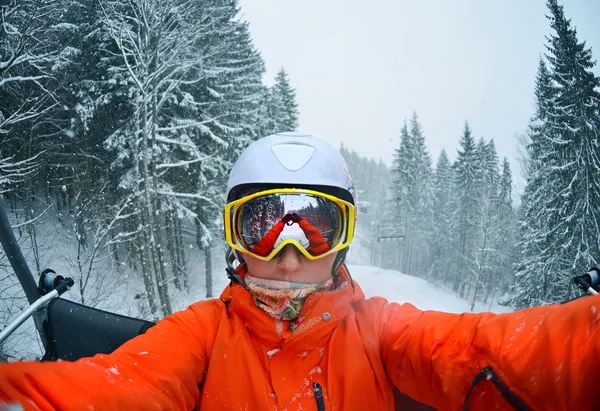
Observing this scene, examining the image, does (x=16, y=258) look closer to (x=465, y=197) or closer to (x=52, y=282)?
(x=52, y=282)

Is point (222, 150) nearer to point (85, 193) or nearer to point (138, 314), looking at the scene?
point (85, 193)

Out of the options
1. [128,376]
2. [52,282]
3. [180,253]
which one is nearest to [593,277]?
[128,376]

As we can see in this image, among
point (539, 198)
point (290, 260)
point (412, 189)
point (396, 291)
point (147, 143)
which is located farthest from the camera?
point (412, 189)

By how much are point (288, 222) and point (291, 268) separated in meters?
0.36

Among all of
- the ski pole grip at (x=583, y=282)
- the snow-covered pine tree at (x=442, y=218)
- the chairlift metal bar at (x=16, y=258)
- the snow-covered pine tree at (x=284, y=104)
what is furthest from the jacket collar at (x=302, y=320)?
the snow-covered pine tree at (x=442, y=218)

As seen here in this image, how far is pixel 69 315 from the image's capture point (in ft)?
7.64

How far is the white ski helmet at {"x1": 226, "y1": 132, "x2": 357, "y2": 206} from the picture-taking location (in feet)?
7.09

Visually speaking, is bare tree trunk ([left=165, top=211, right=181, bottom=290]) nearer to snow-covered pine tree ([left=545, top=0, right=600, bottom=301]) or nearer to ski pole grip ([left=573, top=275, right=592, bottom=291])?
ski pole grip ([left=573, top=275, right=592, bottom=291])

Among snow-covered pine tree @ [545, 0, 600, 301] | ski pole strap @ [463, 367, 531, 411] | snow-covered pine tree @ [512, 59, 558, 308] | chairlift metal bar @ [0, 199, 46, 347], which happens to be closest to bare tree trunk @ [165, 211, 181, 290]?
chairlift metal bar @ [0, 199, 46, 347]

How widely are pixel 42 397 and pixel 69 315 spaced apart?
5.89 ft

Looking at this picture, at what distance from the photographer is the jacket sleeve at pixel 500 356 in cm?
96

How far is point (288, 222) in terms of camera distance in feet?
6.78

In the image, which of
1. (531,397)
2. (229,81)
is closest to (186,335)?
(531,397)

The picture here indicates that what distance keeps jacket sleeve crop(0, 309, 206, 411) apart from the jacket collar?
30 cm
